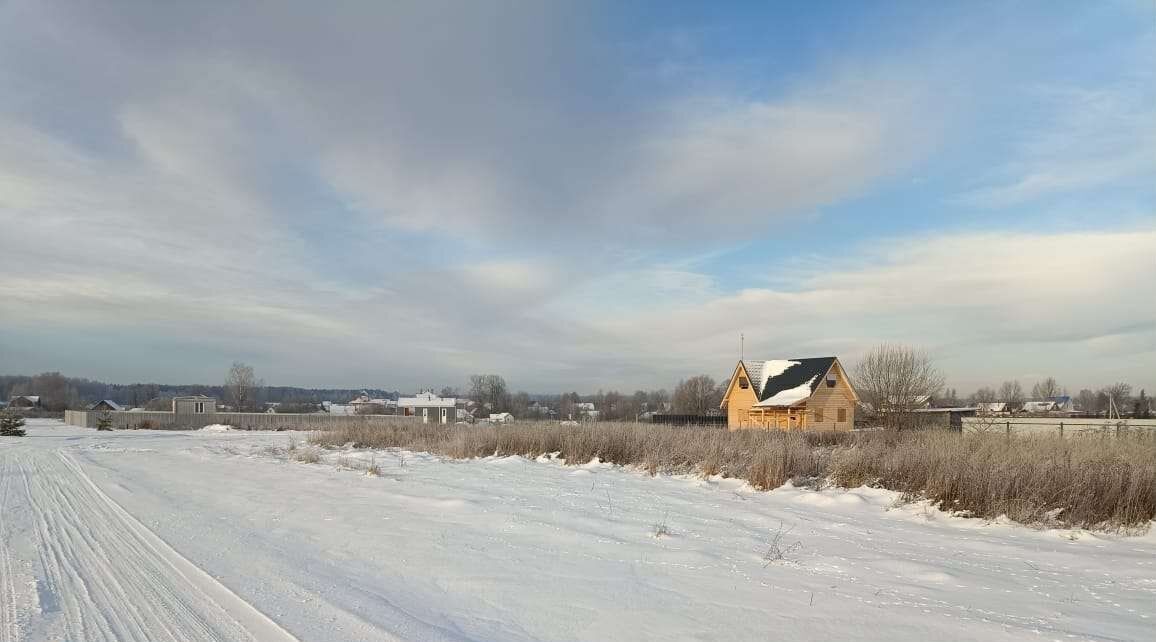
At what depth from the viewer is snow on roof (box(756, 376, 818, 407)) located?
3600cm

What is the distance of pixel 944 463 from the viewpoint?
11.6 m

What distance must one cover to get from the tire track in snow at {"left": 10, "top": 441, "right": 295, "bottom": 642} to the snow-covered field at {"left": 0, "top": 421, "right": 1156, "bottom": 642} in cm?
3

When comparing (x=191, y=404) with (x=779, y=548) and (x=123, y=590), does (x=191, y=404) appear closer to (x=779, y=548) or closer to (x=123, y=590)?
(x=123, y=590)

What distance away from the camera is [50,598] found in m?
5.74

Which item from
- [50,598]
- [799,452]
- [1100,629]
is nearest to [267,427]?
[799,452]

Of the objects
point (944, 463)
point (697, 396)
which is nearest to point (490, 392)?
point (697, 396)

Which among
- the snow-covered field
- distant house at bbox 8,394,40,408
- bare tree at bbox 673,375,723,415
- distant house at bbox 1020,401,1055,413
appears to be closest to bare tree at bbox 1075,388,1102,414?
distant house at bbox 1020,401,1055,413

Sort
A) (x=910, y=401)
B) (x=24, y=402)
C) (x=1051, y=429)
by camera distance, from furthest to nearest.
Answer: (x=24, y=402)
(x=910, y=401)
(x=1051, y=429)

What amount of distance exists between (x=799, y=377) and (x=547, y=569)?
109 feet

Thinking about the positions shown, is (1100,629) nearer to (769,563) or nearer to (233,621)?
(769,563)

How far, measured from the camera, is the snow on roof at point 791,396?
118 ft

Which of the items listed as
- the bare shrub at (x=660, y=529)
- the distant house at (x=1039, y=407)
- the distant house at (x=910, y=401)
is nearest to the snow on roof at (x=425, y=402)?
the distant house at (x=1039, y=407)

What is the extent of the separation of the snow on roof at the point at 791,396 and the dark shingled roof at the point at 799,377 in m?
0.19

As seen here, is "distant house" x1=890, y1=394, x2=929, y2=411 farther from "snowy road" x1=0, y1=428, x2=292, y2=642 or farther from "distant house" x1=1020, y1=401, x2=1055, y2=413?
"distant house" x1=1020, y1=401, x2=1055, y2=413
